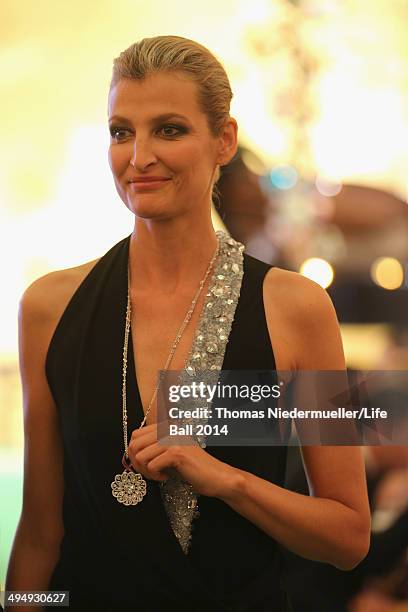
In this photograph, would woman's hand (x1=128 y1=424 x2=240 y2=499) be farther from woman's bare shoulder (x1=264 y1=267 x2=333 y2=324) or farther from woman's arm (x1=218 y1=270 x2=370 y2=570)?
woman's bare shoulder (x1=264 y1=267 x2=333 y2=324)

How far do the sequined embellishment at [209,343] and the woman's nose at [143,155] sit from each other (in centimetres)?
21

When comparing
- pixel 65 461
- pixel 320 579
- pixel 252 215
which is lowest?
pixel 320 579

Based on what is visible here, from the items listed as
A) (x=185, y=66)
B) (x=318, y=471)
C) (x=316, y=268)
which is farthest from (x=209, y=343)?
(x=316, y=268)

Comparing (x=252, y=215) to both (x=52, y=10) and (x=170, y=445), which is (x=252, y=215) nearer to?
(x=52, y=10)

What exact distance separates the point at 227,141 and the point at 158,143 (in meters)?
0.12

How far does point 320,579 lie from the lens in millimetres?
2162

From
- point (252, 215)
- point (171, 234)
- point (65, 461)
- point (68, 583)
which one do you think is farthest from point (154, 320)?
point (252, 215)

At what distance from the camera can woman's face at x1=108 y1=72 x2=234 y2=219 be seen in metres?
1.18

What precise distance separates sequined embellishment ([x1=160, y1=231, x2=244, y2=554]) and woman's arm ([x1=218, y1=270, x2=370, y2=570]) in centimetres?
6

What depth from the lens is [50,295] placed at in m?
1.32

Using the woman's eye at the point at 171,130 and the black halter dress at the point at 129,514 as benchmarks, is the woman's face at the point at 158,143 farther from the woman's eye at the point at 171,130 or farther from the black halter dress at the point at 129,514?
the black halter dress at the point at 129,514

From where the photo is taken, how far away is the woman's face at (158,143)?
1184 millimetres

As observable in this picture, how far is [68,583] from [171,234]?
1.65ft

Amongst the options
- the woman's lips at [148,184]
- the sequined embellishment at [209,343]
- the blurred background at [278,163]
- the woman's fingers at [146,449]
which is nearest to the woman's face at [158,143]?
the woman's lips at [148,184]
